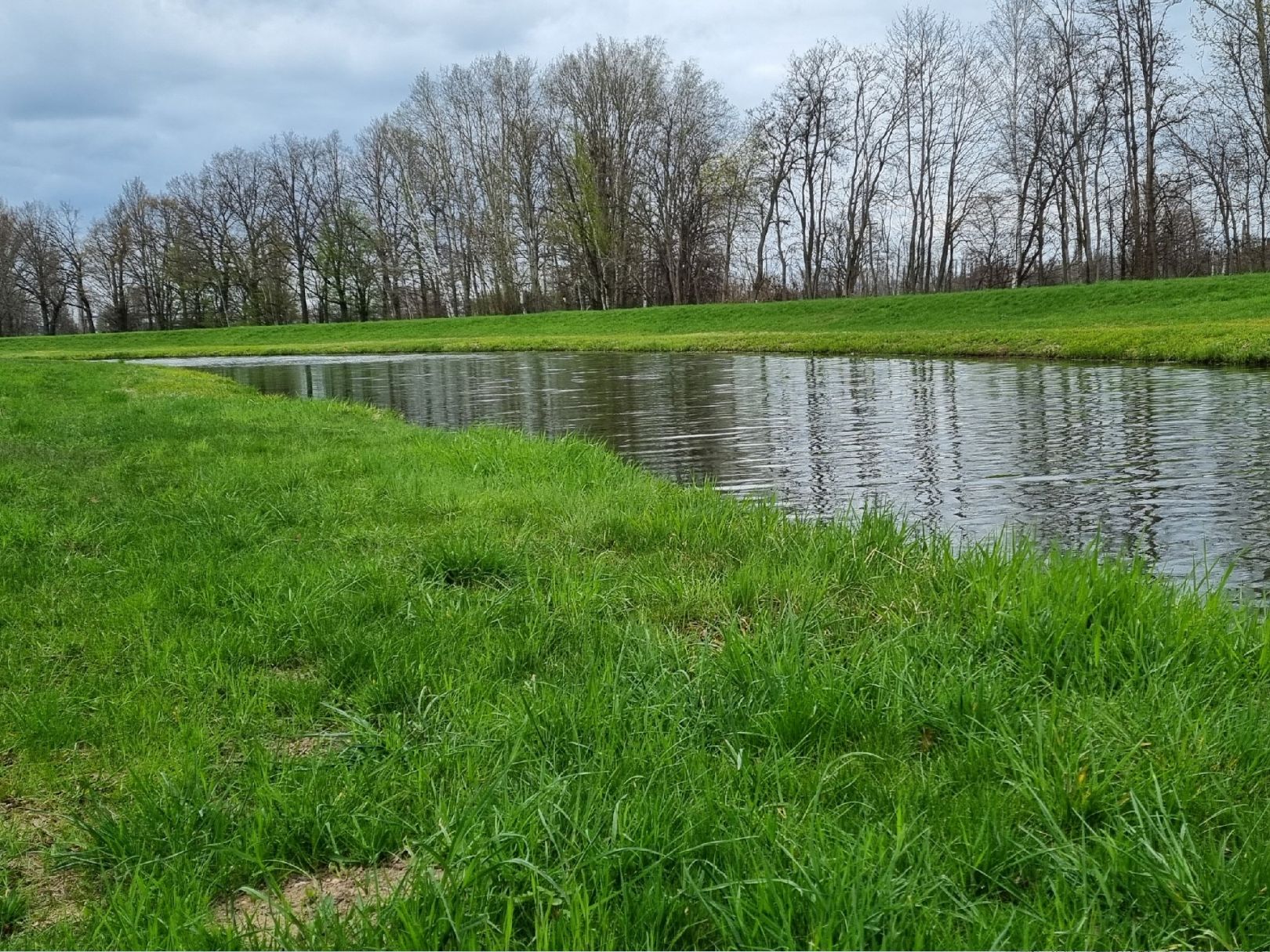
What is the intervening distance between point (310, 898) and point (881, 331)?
30.2 metres

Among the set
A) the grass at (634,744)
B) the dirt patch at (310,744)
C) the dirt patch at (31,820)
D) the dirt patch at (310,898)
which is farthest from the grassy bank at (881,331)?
the dirt patch at (31,820)

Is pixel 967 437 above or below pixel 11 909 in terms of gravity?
above

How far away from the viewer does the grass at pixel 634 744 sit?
175cm

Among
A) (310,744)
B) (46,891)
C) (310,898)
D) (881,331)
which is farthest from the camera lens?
(881,331)

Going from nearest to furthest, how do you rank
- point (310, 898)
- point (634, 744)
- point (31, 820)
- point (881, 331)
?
point (310, 898) → point (31, 820) → point (634, 744) → point (881, 331)

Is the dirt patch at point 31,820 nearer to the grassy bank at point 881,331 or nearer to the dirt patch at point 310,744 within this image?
the dirt patch at point 310,744

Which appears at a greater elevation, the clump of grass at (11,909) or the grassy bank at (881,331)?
the grassy bank at (881,331)

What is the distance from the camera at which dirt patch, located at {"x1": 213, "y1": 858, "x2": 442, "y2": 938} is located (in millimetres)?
1774

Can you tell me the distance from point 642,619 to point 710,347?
87.0ft

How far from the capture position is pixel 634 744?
7.88 ft

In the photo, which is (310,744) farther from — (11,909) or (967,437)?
(967,437)

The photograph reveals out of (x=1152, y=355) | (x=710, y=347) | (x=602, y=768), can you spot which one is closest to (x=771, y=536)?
(x=602, y=768)

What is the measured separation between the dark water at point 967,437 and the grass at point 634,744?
1.87 meters

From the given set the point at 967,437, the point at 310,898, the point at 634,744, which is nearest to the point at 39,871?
the point at 310,898
